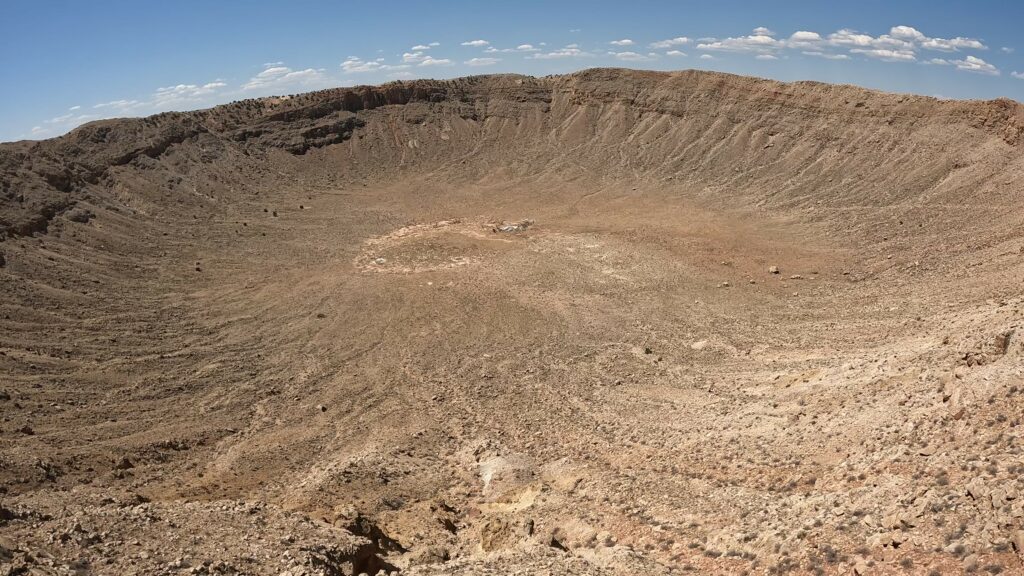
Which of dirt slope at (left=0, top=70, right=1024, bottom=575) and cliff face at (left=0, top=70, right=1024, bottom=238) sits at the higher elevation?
cliff face at (left=0, top=70, right=1024, bottom=238)

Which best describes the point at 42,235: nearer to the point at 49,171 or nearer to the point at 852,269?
the point at 49,171

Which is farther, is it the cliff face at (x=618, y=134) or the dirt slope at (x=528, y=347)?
the cliff face at (x=618, y=134)

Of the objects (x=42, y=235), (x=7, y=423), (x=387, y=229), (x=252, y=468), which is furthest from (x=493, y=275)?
(x=42, y=235)

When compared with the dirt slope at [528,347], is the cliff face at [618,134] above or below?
above

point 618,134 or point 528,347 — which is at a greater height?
point 618,134

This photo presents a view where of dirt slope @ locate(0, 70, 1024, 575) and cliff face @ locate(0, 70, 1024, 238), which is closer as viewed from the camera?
dirt slope @ locate(0, 70, 1024, 575)
